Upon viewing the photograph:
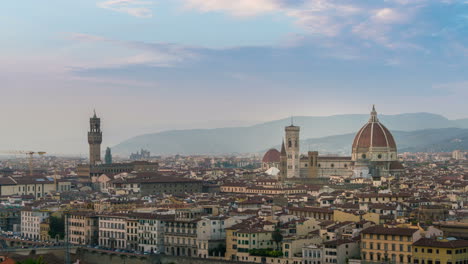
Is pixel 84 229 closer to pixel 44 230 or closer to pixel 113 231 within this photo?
pixel 113 231

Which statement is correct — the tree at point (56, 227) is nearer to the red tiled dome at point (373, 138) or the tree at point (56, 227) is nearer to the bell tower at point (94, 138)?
the red tiled dome at point (373, 138)

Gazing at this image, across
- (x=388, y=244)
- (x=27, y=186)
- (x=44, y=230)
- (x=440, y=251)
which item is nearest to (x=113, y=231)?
(x=44, y=230)

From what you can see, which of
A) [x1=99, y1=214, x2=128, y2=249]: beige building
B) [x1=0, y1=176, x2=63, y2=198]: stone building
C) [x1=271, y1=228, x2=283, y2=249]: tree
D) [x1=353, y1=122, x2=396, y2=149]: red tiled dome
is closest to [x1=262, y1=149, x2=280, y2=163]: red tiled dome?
[x1=353, y1=122, x2=396, y2=149]: red tiled dome

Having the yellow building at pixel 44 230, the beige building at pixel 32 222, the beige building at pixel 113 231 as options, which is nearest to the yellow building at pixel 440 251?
the beige building at pixel 113 231

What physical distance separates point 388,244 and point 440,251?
14.4ft

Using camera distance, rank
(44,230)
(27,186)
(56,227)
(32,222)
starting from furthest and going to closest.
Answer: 1. (27,186)
2. (32,222)
3. (44,230)
4. (56,227)

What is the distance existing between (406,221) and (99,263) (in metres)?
23.5

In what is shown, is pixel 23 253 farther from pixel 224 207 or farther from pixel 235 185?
pixel 235 185

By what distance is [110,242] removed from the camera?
246 feet

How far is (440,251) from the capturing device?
50.9m

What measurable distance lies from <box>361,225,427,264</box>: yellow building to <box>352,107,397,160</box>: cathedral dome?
84.0 metres

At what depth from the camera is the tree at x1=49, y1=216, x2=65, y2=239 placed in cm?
8025

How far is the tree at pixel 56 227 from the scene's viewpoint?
8025 cm

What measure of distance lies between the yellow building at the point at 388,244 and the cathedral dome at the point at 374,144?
83978 mm
